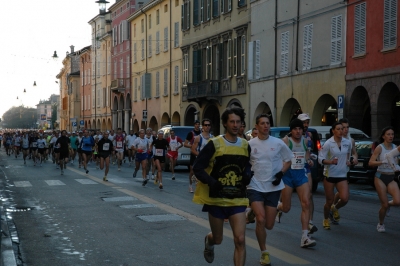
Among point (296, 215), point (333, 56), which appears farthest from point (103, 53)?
point (296, 215)

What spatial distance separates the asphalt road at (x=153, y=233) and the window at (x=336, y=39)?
13253mm

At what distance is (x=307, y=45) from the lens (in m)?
34.5

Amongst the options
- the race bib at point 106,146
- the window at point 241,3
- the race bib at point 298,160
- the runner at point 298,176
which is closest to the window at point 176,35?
the window at point 241,3

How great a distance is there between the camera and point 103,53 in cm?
8088

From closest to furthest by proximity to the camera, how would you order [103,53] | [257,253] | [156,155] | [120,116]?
[257,253]
[156,155]
[120,116]
[103,53]

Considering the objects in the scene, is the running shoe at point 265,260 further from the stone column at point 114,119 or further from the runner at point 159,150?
the stone column at point 114,119

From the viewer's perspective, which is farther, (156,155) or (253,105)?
(253,105)

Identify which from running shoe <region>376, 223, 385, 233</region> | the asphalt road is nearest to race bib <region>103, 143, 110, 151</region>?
the asphalt road

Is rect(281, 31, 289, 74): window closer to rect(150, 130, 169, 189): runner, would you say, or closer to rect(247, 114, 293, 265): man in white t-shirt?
rect(150, 130, 169, 189): runner

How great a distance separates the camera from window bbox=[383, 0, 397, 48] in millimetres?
27641

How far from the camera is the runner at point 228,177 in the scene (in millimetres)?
7539

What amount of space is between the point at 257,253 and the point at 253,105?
31.4 m

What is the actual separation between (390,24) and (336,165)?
17046 mm

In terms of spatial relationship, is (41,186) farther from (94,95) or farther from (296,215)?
(94,95)
